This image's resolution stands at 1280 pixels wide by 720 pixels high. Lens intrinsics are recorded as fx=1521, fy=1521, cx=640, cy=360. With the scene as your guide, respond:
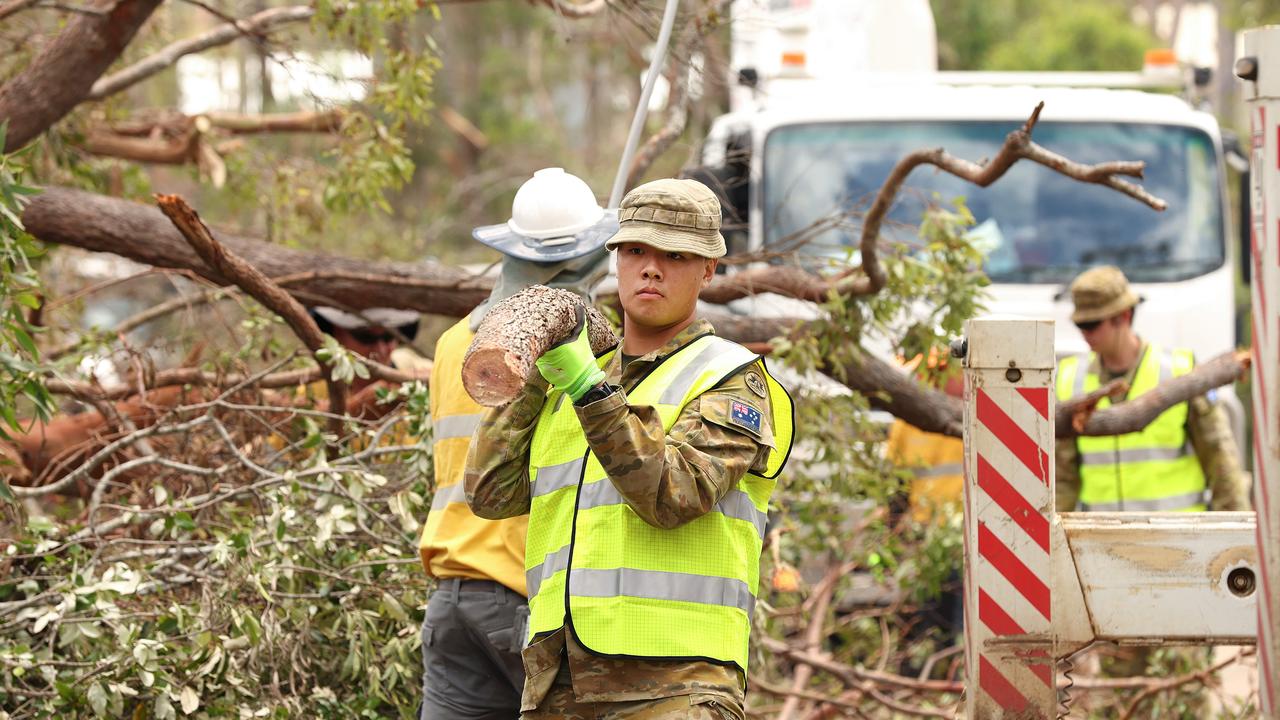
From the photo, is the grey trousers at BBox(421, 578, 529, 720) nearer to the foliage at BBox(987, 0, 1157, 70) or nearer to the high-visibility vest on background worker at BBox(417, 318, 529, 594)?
the high-visibility vest on background worker at BBox(417, 318, 529, 594)

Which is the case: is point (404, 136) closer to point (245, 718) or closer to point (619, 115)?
point (245, 718)

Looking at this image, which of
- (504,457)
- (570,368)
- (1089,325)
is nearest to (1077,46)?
(1089,325)

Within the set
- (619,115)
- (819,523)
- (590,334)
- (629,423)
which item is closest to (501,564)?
(590,334)

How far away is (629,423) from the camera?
8.57ft

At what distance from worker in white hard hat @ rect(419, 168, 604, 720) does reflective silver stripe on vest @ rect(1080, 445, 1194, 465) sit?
9.97 feet

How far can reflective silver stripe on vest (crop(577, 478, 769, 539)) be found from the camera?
281cm

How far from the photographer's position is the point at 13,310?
4.06 m

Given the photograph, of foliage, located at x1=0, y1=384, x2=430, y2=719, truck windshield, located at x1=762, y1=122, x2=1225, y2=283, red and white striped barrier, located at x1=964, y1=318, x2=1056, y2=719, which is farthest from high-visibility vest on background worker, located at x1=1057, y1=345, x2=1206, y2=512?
foliage, located at x1=0, y1=384, x2=430, y2=719

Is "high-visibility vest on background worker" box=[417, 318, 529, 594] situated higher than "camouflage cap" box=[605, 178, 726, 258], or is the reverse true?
"camouflage cap" box=[605, 178, 726, 258]

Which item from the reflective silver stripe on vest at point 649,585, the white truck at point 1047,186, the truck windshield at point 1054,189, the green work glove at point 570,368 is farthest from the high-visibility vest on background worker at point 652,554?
the truck windshield at point 1054,189

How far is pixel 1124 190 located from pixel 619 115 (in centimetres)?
1851

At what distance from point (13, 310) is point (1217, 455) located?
4.24 metres

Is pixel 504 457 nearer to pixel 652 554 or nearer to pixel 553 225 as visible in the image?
pixel 652 554

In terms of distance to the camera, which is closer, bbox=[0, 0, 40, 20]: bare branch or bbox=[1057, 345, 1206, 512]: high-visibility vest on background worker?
bbox=[0, 0, 40, 20]: bare branch
